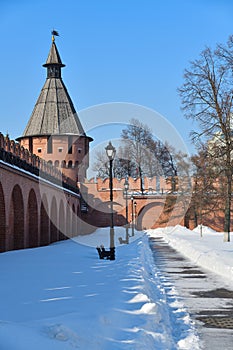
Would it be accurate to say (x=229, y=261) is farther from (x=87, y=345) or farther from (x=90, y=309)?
(x=87, y=345)

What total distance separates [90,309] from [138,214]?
45406mm

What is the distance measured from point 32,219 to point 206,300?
17.4 metres

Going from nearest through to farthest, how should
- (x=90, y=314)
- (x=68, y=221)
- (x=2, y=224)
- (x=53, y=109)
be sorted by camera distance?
(x=90, y=314) → (x=2, y=224) → (x=68, y=221) → (x=53, y=109)

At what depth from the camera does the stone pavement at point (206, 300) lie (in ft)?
19.7

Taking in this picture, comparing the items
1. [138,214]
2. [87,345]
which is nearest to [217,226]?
[138,214]

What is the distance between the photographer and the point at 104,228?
160ft

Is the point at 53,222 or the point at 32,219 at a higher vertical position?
the point at 32,219

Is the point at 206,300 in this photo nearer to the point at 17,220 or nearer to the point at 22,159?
the point at 17,220

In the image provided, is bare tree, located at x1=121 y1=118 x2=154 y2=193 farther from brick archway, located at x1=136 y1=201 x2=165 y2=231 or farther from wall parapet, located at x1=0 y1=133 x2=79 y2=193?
wall parapet, located at x1=0 y1=133 x2=79 y2=193

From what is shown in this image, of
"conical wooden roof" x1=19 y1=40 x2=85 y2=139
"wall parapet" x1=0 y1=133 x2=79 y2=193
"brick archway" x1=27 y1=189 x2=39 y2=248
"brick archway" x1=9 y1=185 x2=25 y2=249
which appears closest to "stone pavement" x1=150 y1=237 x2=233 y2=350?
"wall parapet" x1=0 y1=133 x2=79 y2=193

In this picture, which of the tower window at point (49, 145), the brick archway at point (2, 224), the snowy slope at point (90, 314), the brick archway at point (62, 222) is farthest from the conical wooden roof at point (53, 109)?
the snowy slope at point (90, 314)

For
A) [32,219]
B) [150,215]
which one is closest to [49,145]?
[150,215]

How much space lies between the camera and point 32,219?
25188 millimetres

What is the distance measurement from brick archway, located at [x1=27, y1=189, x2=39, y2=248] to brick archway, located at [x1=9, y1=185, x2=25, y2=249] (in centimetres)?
217
